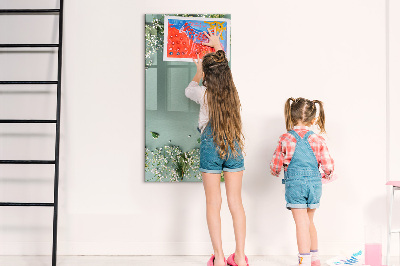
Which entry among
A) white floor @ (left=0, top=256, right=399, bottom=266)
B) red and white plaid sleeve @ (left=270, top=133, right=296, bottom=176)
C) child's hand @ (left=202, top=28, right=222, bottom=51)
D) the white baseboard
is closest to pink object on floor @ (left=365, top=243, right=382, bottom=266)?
white floor @ (left=0, top=256, right=399, bottom=266)

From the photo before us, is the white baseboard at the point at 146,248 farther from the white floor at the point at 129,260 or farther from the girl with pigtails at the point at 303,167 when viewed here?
the girl with pigtails at the point at 303,167

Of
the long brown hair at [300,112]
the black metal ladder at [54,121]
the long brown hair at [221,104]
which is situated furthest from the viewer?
the black metal ladder at [54,121]

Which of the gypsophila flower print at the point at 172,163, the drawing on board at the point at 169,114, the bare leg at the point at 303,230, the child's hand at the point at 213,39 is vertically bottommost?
the bare leg at the point at 303,230

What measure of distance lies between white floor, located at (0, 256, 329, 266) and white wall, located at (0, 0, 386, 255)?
104mm

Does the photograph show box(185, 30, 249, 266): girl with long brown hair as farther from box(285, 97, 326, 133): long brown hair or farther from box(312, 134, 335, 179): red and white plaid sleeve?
box(312, 134, 335, 179): red and white plaid sleeve

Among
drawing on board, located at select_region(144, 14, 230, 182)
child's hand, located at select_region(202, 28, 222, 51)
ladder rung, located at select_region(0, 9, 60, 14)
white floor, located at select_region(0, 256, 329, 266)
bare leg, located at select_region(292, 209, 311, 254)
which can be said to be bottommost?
white floor, located at select_region(0, 256, 329, 266)

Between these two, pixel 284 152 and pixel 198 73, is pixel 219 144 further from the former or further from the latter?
pixel 198 73

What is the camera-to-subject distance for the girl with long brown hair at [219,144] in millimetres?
2885

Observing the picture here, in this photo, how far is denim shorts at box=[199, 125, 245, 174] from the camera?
9.51ft

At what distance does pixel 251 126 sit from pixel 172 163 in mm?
638

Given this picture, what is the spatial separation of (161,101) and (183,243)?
1.05 metres

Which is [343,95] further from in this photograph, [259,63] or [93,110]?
[93,110]

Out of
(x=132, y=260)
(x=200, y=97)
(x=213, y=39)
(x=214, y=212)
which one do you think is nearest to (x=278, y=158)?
(x=214, y=212)

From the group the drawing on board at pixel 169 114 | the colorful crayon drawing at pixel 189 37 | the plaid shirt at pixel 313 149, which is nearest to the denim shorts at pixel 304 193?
the plaid shirt at pixel 313 149
